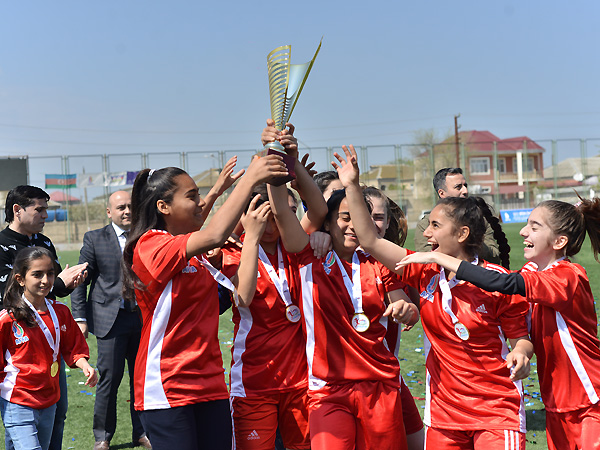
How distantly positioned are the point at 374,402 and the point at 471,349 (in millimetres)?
571

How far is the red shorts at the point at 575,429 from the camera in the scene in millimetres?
3248

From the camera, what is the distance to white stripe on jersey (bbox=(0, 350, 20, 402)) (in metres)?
4.04

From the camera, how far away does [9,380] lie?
4.07m

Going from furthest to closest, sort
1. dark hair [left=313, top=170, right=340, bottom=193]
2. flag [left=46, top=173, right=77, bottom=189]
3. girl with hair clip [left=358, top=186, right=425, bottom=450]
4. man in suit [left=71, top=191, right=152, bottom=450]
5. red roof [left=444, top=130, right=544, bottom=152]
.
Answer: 1. red roof [left=444, top=130, right=544, bottom=152]
2. flag [left=46, top=173, right=77, bottom=189]
3. man in suit [left=71, top=191, right=152, bottom=450]
4. dark hair [left=313, top=170, right=340, bottom=193]
5. girl with hair clip [left=358, top=186, right=425, bottom=450]

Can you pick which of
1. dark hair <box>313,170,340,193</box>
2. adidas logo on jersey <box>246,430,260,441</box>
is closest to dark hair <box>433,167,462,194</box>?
dark hair <box>313,170,340,193</box>

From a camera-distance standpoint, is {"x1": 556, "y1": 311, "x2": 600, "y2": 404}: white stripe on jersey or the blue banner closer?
{"x1": 556, "y1": 311, "x2": 600, "y2": 404}: white stripe on jersey

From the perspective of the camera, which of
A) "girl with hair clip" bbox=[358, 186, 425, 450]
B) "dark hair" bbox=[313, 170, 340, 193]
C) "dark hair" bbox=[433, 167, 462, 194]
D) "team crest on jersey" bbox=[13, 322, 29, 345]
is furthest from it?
"dark hair" bbox=[433, 167, 462, 194]

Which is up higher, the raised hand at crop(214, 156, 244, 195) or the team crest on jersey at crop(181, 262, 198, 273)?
the raised hand at crop(214, 156, 244, 195)

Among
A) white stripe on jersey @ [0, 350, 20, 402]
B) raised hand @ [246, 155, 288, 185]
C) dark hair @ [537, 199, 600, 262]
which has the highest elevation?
raised hand @ [246, 155, 288, 185]

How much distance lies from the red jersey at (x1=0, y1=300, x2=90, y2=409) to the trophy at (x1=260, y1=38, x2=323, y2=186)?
2.18 meters

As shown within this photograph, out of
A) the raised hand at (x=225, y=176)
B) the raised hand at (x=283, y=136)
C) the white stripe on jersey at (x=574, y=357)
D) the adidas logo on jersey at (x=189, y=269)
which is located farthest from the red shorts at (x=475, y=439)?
the raised hand at (x=225, y=176)

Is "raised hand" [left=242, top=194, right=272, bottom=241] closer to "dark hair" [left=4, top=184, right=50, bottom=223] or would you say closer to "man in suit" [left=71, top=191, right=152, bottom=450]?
"dark hair" [left=4, top=184, right=50, bottom=223]

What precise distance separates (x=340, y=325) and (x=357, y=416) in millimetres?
476

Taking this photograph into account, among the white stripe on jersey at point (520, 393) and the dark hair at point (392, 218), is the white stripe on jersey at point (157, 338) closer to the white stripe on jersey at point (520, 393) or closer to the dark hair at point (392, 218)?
the dark hair at point (392, 218)
